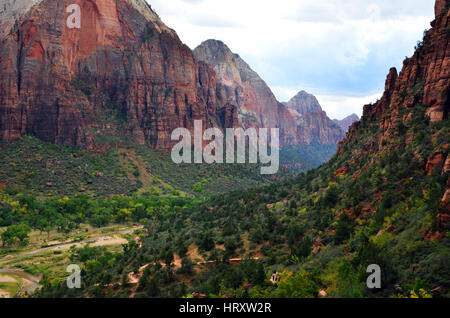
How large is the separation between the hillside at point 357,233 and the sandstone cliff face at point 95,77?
224 feet

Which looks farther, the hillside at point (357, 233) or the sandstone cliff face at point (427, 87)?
the sandstone cliff face at point (427, 87)

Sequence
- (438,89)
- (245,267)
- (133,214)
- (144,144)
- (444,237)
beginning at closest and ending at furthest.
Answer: (444,237) → (245,267) → (438,89) → (133,214) → (144,144)

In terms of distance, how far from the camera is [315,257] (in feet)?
89.1

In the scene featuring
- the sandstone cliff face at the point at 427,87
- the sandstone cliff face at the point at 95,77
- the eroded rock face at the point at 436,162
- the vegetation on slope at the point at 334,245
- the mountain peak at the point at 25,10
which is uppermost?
the mountain peak at the point at 25,10

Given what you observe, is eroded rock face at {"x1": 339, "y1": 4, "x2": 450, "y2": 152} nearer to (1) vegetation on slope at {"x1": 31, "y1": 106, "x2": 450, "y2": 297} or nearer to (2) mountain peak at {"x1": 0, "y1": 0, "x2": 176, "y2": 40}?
(1) vegetation on slope at {"x1": 31, "y1": 106, "x2": 450, "y2": 297}

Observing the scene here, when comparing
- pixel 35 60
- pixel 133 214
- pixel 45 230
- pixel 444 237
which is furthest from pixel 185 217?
pixel 35 60

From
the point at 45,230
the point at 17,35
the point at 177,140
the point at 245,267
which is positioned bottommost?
the point at 45,230

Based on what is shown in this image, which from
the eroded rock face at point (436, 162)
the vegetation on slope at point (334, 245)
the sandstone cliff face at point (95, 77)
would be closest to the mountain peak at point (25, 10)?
the sandstone cliff face at point (95, 77)

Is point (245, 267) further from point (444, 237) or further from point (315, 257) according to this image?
point (444, 237)

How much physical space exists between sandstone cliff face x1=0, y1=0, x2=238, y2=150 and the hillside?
68243 mm

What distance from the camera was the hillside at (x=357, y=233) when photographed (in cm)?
1953

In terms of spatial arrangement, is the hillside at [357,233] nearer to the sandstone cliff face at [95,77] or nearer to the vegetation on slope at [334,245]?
the vegetation on slope at [334,245]

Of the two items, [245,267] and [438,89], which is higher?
[438,89]

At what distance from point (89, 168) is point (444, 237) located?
9397 centimetres
